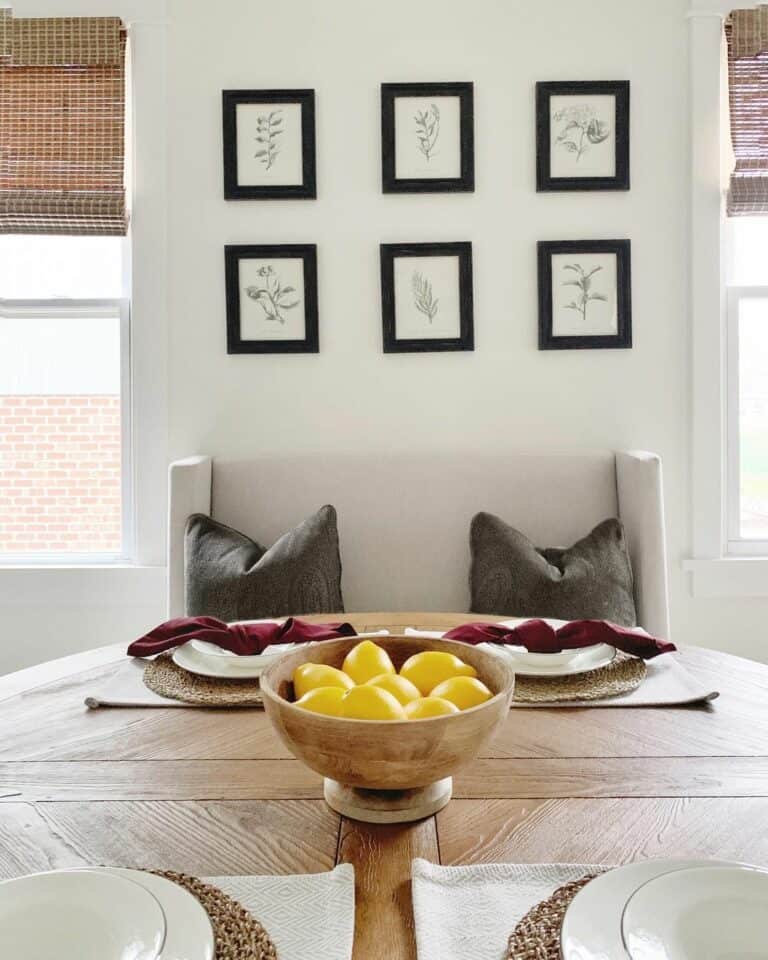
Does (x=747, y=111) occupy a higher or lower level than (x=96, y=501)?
higher

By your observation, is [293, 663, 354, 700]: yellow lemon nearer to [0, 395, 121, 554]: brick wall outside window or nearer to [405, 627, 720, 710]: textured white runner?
[405, 627, 720, 710]: textured white runner

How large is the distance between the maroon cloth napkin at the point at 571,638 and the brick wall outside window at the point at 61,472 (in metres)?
1.96

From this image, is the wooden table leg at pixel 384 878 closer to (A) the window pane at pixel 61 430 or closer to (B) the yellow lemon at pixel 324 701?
(B) the yellow lemon at pixel 324 701

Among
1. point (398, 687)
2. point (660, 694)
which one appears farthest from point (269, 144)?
point (398, 687)

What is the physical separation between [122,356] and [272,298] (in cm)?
59

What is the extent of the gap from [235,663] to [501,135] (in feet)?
7.30

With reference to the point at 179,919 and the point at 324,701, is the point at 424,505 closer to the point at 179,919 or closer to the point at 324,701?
the point at 324,701

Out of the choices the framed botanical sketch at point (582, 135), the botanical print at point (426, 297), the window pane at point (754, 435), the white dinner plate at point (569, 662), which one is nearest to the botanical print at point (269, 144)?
the botanical print at point (426, 297)

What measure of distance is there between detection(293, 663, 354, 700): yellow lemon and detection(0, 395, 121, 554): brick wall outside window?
224 cm

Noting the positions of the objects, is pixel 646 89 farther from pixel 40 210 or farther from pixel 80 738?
pixel 80 738

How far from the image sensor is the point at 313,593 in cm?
220

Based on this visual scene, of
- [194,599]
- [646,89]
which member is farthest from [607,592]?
[646,89]

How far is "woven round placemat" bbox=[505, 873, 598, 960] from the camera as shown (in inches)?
23.0

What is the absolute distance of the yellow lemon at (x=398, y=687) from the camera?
2.55ft
